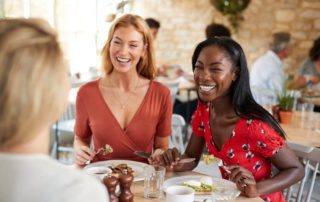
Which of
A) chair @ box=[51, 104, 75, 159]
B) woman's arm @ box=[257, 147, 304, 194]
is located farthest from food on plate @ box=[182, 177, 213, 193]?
chair @ box=[51, 104, 75, 159]

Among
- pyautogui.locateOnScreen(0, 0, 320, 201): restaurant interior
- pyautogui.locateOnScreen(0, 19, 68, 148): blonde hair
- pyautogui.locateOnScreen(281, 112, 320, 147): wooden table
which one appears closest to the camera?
pyautogui.locateOnScreen(0, 19, 68, 148): blonde hair

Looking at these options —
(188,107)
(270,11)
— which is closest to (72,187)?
(188,107)

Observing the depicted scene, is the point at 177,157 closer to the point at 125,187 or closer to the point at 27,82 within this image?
the point at 125,187

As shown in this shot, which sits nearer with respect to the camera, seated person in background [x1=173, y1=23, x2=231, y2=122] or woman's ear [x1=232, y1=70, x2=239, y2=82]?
woman's ear [x1=232, y1=70, x2=239, y2=82]

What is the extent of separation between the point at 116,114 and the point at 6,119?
1377 millimetres

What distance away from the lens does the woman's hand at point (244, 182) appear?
1546 millimetres

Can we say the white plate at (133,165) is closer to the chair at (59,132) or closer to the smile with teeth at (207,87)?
the smile with teeth at (207,87)

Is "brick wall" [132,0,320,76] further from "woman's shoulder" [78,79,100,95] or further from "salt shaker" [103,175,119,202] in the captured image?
"salt shaker" [103,175,119,202]

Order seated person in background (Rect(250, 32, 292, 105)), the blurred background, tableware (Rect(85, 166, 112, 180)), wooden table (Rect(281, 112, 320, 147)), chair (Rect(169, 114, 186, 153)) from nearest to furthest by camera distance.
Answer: tableware (Rect(85, 166, 112, 180)), wooden table (Rect(281, 112, 320, 147)), chair (Rect(169, 114, 186, 153)), seated person in background (Rect(250, 32, 292, 105)), the blurred background

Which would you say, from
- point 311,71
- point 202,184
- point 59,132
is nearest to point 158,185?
point 202,184

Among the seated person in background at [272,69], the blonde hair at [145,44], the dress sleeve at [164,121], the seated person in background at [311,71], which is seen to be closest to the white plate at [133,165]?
the dress sleeve at [164,121]

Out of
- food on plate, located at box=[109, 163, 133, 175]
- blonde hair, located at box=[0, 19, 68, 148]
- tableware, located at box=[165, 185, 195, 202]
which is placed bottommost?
food on plate, located at box=[109, 163, 133, 175]

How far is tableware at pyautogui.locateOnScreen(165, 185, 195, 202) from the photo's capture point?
1377 mm

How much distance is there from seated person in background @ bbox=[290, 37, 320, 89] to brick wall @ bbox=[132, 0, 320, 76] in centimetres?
81
